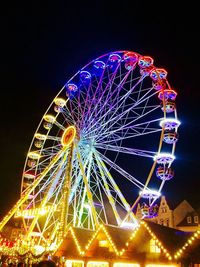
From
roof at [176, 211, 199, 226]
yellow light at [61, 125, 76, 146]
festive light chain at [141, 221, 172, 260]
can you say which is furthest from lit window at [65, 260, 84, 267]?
roof at [176, 211, 199, 226]

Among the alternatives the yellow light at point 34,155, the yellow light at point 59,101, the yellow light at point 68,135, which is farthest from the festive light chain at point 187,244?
the yellow light at point 59,101

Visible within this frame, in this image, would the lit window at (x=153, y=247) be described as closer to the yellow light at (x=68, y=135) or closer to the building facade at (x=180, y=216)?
the yellow light at (x=68, y=135)

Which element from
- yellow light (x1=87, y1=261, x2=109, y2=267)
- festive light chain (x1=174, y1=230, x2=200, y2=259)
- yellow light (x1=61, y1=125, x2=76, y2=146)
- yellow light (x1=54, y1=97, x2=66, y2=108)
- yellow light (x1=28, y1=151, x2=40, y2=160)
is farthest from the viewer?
yellow light (x1=54, y1=97, x2=66, y2=108)

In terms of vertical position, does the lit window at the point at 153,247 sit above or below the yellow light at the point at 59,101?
below

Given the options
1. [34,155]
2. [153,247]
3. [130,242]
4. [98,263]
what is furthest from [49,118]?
[153,247]

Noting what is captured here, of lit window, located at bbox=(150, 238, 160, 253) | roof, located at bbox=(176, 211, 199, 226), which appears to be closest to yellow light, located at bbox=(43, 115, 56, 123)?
lit window, located at bbox=(150, 238, 160, 253)

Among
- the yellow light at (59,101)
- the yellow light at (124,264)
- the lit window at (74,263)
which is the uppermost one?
the yellow light at (59,101)

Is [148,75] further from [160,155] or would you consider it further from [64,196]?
[64,196]

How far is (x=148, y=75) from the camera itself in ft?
79.7

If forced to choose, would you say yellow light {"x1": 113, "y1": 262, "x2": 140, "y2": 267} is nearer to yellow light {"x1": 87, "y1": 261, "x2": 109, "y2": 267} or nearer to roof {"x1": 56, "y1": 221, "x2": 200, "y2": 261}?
roof {"x1": 56, "y1": 221, "x2": 200, "y2": 261}

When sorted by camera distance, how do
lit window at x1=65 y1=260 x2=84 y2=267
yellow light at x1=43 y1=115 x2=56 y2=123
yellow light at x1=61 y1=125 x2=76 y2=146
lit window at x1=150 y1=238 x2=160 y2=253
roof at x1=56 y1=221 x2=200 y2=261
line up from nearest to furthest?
roof at x1=56 y1=221 x2=200 y2=261 < lit window at x1=150 y1=238 x2=160 y2=253 < lit window at x1=65 y1=260 x2=84 y2=267 < yellow light at x1=61 y1=125 x2=76 y2=146 < yellow light at x1=43 y1=115 x2=56 y2=123

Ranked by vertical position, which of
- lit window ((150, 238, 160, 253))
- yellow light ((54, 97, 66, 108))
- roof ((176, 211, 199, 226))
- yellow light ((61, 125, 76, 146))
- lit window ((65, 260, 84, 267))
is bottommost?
lit window ((65, 260, 84, 267))

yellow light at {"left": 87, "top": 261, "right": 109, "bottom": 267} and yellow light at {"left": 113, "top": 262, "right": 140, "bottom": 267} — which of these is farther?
yellow light at {"left": 87, "top": 261, "right": 109, "bottom": 267}

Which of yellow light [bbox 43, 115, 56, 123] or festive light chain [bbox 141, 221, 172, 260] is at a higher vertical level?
yellow light [bbox 43, 115, 56, 123]
